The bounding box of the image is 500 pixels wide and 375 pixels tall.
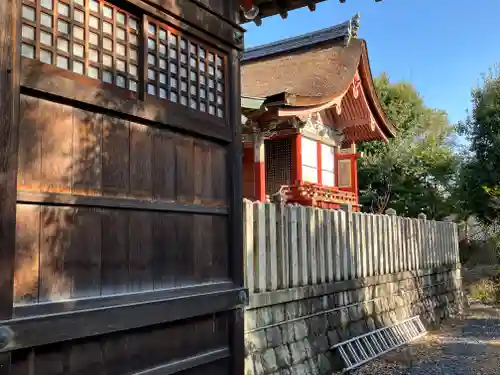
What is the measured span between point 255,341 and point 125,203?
2748 millimetres

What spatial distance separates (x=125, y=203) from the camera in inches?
118

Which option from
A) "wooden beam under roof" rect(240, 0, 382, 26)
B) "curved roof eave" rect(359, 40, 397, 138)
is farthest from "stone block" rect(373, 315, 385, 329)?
"curved roof eave" rect(359, 40, 397, 138)

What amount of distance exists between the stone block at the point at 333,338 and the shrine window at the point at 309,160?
18.4 feet

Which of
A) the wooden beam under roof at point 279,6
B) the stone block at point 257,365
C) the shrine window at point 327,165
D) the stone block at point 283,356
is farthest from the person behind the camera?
the shrine window at point 327,165

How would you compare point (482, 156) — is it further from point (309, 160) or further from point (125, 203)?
point (125, 203)

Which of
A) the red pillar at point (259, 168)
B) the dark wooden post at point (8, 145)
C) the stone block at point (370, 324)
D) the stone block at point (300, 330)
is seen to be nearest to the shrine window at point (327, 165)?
the red pillar at point (259, 168)

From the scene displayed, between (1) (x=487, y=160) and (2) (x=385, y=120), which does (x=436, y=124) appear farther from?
(2) (x=385, y=120)

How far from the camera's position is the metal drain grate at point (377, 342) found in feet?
22.2

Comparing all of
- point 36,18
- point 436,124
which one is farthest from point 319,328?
point 436,124

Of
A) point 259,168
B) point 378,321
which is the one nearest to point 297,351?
point 378,321

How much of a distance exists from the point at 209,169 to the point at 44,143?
54.1 inches

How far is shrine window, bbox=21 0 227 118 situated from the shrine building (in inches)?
219

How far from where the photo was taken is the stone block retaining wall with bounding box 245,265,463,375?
5270mm

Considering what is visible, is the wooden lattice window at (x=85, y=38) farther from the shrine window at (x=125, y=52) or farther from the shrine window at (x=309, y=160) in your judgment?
the shrine window at (x=309, y=160)
